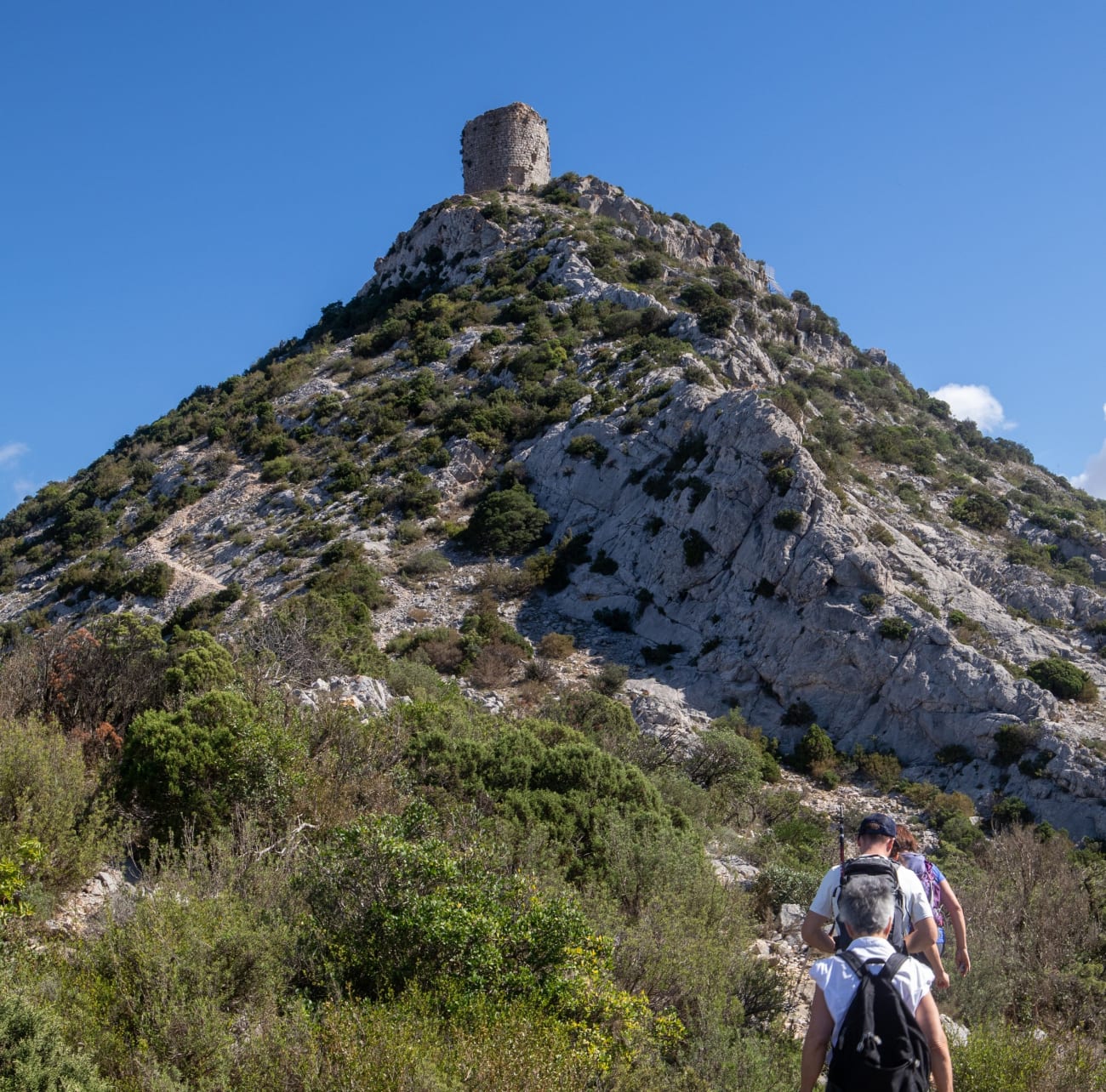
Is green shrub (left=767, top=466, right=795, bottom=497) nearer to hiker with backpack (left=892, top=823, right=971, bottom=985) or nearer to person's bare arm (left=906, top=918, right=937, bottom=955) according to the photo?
hiker with backpack (left=892, top=823, right=971, bottom=985)

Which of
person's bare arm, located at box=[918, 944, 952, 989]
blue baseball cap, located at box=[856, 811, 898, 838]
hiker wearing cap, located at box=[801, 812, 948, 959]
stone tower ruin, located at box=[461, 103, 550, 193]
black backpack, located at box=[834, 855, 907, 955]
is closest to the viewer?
black backpack, located at box=[834, 855, 907, 955]

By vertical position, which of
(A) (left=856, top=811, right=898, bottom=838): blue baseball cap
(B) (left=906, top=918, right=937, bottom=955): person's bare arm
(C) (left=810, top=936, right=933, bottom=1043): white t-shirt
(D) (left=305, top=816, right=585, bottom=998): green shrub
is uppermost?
(A) (left=856, top=811, right=898, bottom=838): blue baseball cap

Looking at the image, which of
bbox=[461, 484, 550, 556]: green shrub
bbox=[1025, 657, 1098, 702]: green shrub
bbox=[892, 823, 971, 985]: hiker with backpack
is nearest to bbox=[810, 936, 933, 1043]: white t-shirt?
bbox=[892, 823, 971, 985]: hiker with backpack

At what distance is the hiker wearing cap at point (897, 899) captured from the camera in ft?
12.5

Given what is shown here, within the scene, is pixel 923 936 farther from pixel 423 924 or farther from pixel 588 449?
pixel 588 449

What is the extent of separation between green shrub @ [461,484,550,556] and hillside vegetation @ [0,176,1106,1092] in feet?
0.34

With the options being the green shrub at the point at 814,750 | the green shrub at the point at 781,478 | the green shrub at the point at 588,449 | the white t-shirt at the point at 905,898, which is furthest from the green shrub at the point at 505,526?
the white t-shirt at the point at 905,898

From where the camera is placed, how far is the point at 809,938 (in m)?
3.96

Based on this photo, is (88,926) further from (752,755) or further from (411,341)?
(411,341)

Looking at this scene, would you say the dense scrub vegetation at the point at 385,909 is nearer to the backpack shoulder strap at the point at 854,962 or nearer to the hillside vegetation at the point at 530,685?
the hillside vegetation at the point at 530,685

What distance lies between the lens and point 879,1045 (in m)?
3.18

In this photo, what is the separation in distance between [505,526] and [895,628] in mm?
10191

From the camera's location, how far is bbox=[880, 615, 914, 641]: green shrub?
17.9 meters

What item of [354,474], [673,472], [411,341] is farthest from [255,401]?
[673,472]
